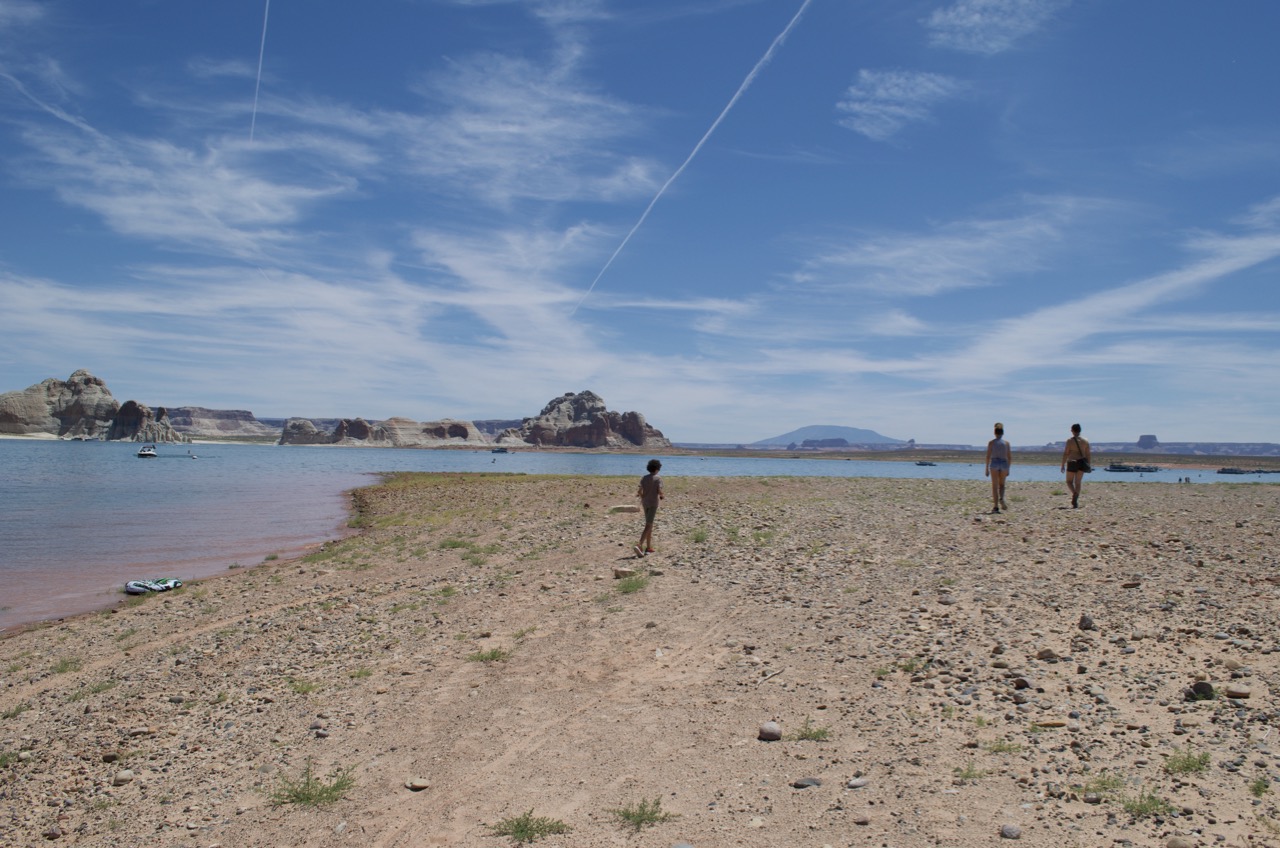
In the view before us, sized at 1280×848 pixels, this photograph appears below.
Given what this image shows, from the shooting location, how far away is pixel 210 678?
11672 mm

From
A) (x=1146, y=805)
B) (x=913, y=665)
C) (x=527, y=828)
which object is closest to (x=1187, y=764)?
(x=1146, y=805)

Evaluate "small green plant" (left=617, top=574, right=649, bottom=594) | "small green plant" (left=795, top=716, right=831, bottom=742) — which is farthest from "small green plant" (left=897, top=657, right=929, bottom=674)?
"small green plant" (left=617, top=574, right=649, bottom=594)

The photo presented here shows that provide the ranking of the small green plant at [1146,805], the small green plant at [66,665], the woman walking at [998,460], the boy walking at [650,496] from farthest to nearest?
the woman walking at [998,460] < the boy walking at [650,496] < the small green plant at [66,665] < the small green plant at [1146,805]

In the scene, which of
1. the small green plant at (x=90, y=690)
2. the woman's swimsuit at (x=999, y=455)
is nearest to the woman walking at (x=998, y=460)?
the woman's swimsuit at (x=999, y=455)

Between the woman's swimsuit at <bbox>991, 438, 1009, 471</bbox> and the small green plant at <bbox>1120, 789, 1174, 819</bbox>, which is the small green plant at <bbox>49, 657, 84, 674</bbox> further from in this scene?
the woman's swimsuit at <bbox>991, 438, 1009, 471</bbox>

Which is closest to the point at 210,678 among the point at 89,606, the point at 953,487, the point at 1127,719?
the point at 89,606

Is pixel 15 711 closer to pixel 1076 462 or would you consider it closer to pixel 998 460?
pixel 998 460

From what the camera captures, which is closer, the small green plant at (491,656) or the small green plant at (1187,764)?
the small green plant at (1187,764)

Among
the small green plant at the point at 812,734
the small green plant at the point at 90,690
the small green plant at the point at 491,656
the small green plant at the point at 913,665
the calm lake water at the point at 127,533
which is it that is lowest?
the calm lake water at the point at 127,533

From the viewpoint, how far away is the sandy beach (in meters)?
6.27

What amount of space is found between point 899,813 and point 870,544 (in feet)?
44.9

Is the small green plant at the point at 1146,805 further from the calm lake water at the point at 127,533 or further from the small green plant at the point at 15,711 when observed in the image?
the calm lake water at the point at 127,533

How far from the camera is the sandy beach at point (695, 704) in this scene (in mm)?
6266

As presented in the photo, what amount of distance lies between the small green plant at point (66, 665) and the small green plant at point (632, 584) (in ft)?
31.8
